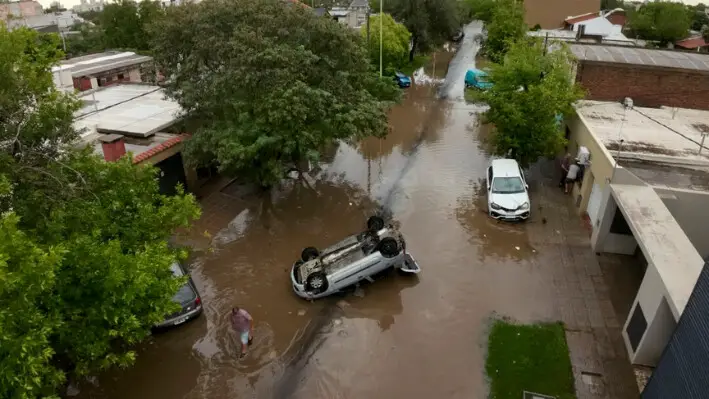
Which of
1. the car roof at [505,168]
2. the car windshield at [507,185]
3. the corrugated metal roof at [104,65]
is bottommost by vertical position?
the car windshield at [507,185]

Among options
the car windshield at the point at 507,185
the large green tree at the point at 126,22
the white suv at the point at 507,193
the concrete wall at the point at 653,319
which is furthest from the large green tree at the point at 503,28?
the concrete wall at the point at 653,319

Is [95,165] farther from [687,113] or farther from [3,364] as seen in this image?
[687,113]

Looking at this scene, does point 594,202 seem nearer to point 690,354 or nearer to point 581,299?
point 581,299

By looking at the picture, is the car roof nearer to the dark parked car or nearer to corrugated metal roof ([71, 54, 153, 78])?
the dark parked car

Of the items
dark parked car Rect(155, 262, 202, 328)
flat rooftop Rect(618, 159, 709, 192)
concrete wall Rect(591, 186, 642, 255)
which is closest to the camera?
dark parked car Rect(155, 262, 202, 328)

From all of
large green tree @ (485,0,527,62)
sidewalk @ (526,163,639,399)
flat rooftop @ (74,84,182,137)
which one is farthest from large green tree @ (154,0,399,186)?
large green tree @ (485,0,527,62)

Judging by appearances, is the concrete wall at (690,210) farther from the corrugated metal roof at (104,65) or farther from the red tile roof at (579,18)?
the red tile roof at (579,18)

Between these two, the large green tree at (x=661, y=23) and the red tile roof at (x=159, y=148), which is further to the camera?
the large green tree at (x=661, y=23)

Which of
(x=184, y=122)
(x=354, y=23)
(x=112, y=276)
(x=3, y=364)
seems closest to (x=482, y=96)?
(x=184, y=122)
